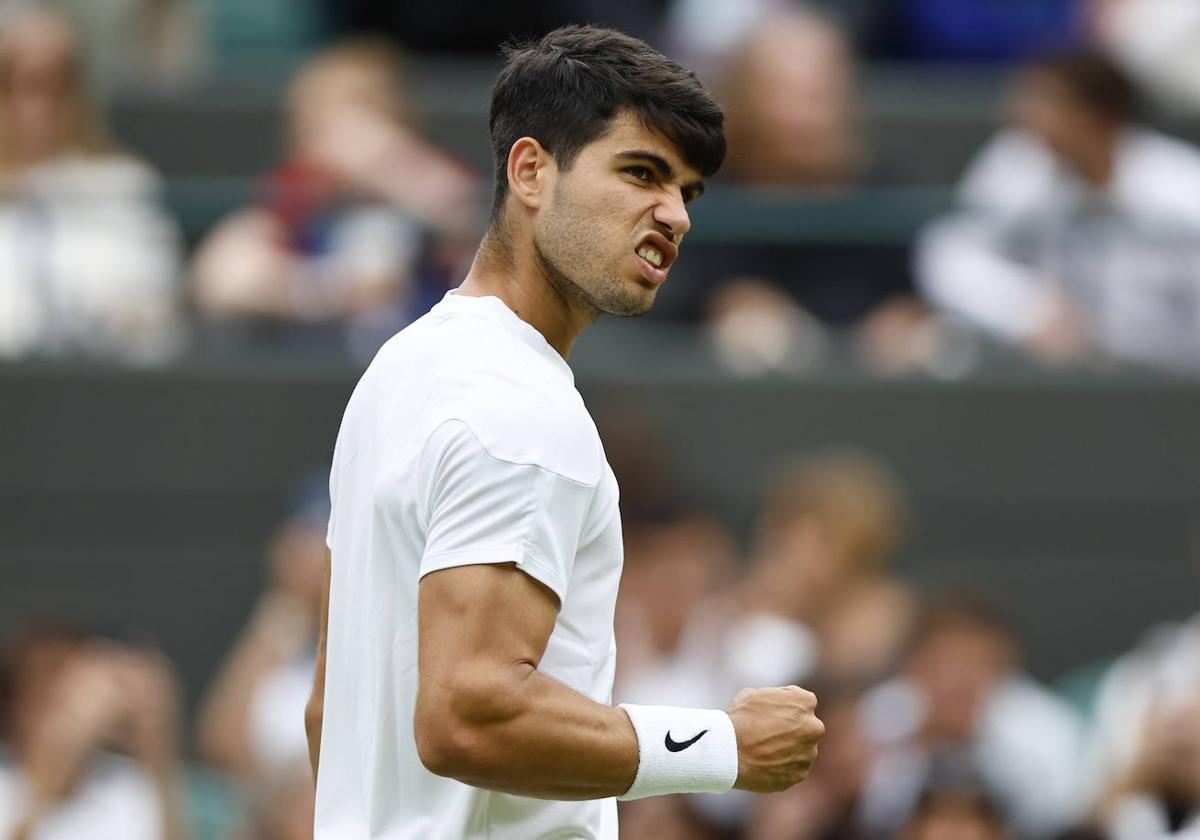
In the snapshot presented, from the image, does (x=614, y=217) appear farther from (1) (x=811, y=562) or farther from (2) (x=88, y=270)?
(2) (x=88, y=270)

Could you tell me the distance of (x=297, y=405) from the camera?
26.7 feet

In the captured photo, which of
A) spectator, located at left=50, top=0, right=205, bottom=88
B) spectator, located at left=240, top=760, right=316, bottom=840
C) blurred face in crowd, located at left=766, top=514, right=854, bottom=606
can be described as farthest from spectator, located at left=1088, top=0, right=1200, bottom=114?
spectator, located at left=240, top=760, right=316, bottom=840

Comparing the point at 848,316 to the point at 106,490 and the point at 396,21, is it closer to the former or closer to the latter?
the point at 106,490

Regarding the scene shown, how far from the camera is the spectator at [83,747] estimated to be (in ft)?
21.2

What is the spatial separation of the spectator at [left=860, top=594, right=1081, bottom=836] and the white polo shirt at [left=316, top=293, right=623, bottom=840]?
3361 mm

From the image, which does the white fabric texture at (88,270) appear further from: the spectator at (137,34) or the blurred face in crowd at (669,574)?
the blurred face in crowd at (669,574)

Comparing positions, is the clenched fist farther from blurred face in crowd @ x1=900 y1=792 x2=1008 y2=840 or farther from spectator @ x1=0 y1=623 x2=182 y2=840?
spectator @ x1=0 y1=623 x2=182 y2=840

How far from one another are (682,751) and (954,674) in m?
3.64

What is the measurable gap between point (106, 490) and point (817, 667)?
2938 millimetres

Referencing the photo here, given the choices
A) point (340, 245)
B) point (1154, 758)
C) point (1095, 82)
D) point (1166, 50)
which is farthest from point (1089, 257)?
point (340, 245)

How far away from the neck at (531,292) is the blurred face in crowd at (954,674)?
3526 mm

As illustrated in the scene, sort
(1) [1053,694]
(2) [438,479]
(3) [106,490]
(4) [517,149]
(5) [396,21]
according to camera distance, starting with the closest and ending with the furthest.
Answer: (2) [438,479], (4) [517,149], (1) [1053,694], (3) [106,490], (5) [396,21]

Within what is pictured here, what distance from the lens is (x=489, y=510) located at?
2834 millimetres

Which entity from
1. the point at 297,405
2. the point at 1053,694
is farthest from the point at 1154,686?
the point at 297,405
